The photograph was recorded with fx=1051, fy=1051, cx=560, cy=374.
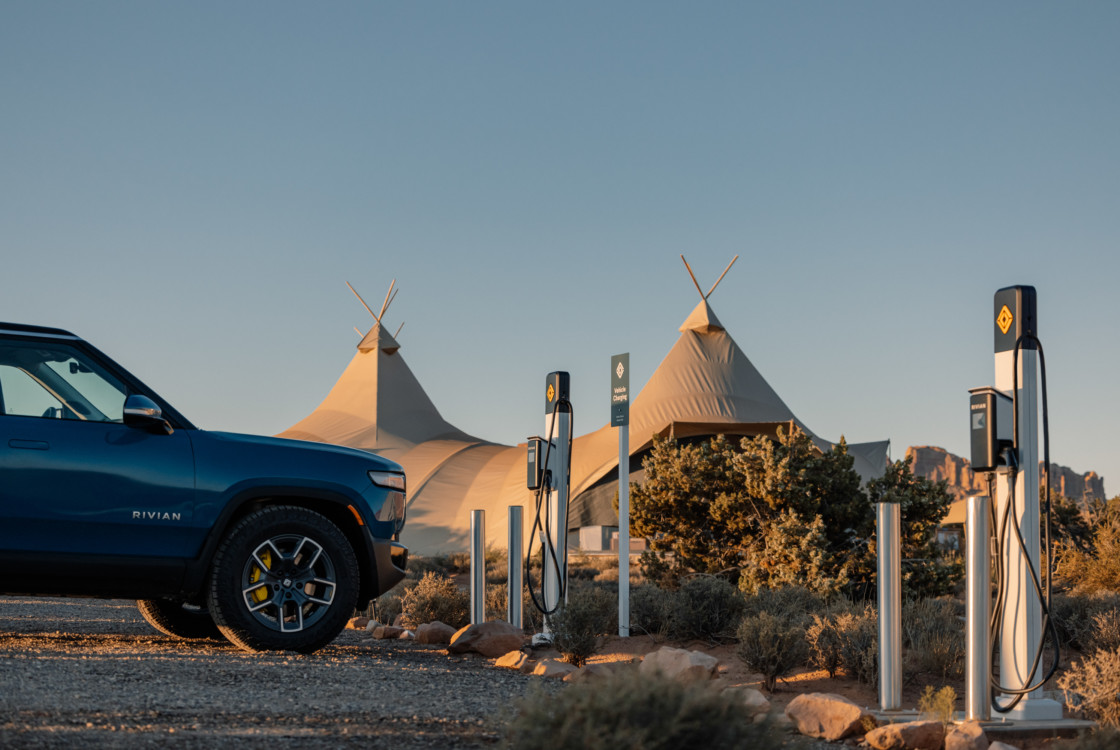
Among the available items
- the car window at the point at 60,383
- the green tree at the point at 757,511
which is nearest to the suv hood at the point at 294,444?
the car window at the point at 60,383

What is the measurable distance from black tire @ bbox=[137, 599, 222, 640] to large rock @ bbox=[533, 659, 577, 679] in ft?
8.90

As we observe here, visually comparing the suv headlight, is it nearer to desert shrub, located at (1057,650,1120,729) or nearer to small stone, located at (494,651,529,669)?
small stone, located at (494,651,529,669)

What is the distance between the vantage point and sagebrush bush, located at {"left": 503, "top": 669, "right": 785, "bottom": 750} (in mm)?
3361

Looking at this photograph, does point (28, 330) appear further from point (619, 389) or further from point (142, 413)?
point (619, 389)

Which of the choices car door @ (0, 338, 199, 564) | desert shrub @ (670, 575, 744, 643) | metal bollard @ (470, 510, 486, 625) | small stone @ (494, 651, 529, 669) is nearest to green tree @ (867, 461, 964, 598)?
desert shrub @ (670, 575, 744, 643)

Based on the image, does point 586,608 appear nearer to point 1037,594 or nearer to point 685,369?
point 1037,594

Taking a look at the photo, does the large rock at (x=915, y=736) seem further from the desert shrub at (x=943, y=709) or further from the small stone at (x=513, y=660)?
the small stone at (x=513, y=660)

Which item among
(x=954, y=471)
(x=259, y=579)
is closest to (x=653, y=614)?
(x=259, y=579)

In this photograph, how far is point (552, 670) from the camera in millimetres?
6691

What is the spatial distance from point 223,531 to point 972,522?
4.43 metres

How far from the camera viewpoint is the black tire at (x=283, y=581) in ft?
21.5

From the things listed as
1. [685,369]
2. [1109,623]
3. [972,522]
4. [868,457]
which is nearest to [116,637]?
[972,522]

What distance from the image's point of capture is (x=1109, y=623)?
8.02 m

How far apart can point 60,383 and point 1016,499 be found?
5.75 metres
